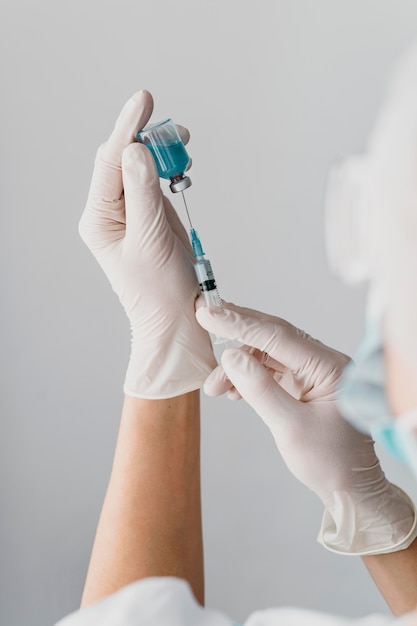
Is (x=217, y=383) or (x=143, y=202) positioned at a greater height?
(x=143, y=202)

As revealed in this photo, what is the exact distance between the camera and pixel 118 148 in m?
1.35

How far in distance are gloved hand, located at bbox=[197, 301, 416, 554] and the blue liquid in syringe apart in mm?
251

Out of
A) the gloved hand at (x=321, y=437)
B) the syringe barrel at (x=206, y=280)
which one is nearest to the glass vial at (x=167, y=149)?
the syringe barrel at (x=206, y=280)

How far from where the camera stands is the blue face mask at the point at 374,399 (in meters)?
0.73

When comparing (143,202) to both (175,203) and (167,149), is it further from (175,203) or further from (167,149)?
(175,203)

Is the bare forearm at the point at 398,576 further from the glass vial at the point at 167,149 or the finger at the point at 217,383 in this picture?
the glass vial at the point at 167,149

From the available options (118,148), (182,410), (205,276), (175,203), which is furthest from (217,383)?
(175,203)

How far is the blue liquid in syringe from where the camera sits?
4.42 feet

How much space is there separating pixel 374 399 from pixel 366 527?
556mm

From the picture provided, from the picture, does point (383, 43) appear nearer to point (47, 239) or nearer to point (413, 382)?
point (47, 239)

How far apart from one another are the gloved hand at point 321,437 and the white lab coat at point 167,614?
45 centimetres

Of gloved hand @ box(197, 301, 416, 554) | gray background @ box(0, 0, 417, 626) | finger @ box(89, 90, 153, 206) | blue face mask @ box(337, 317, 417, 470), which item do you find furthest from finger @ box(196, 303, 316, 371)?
gray background @ box(0, 0, 417, 626)

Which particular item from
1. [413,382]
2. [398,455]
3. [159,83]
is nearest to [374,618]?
[398,455]

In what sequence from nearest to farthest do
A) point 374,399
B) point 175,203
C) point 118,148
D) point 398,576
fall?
point 374,399
point 398,576
point 118,148
point 175,203
